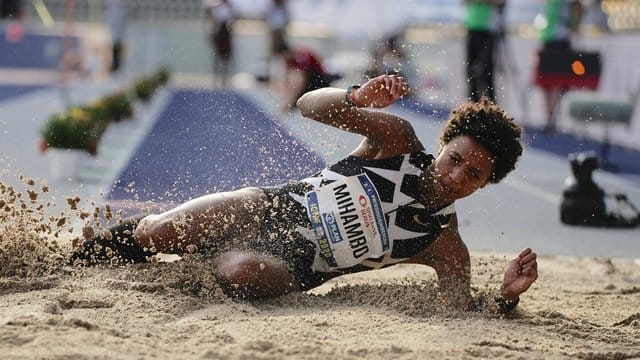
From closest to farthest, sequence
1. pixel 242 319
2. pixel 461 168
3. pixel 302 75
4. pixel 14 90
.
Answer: pixel 242 319
pixel 461 168
pixel 302 75
pixel 14 90

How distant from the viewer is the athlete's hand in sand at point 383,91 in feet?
12.7

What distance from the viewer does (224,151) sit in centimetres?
533

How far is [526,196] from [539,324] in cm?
467

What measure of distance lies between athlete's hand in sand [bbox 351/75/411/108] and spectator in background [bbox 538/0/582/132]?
10.2 meters

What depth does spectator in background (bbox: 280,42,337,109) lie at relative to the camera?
14.4 m

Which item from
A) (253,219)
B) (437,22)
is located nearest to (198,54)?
(437,22)

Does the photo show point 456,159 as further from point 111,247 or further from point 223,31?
point 223,31

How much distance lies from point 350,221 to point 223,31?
676 inches

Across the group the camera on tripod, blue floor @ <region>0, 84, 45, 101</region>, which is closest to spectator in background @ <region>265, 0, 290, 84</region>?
blue floor @ <region>0, 84, 45, 101</region>

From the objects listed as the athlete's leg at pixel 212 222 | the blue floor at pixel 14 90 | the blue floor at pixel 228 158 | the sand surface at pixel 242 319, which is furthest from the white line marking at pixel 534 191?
the blue floor at pixel 14 90

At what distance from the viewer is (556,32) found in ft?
46.0

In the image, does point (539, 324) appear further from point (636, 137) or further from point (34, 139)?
point (636, 137)

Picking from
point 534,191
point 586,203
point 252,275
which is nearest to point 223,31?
point 534,191

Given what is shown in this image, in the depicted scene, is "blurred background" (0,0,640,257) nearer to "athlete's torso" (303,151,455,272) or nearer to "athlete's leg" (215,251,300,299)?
"athlete's torso" (303,151,455,272)
